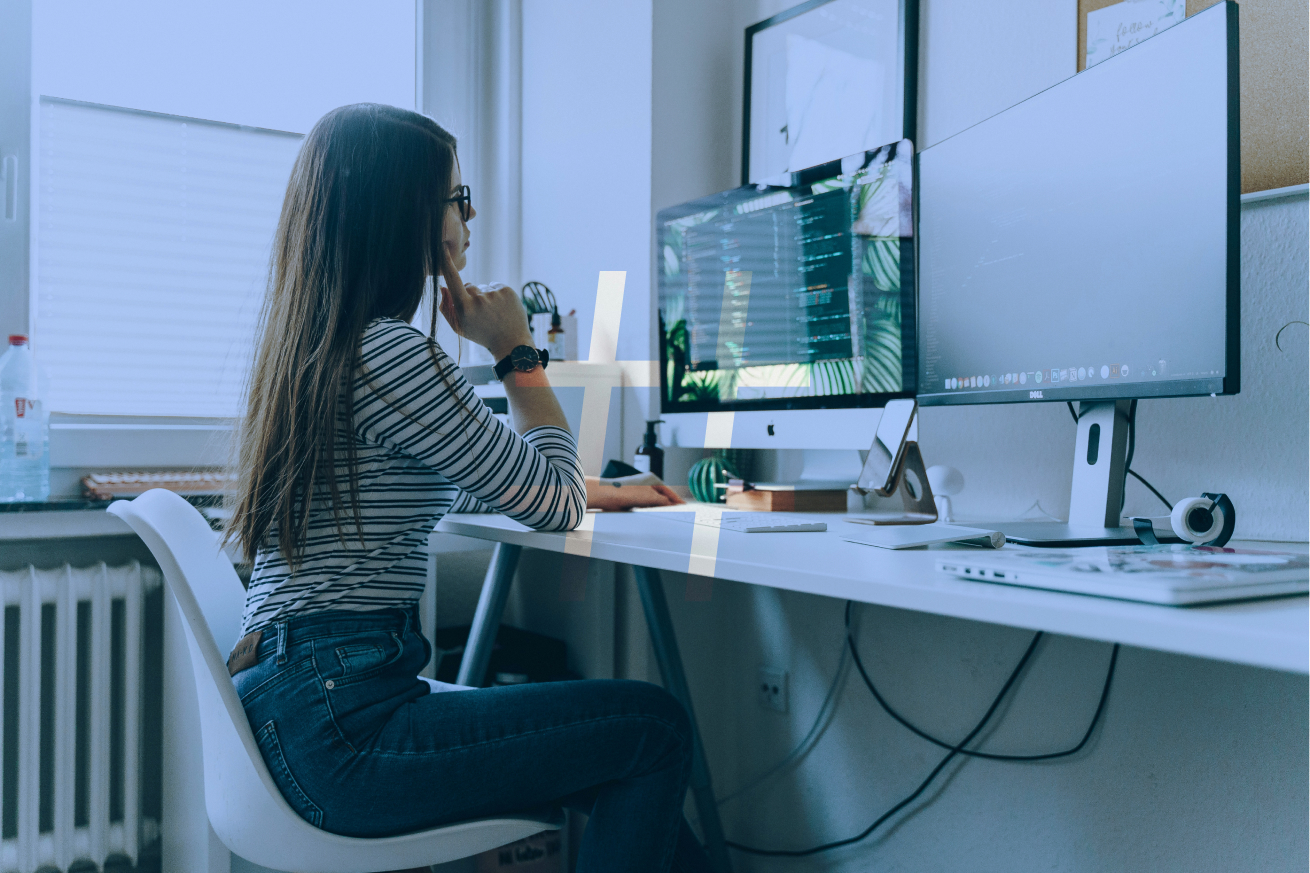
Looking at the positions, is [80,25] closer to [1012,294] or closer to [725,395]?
[725,395]

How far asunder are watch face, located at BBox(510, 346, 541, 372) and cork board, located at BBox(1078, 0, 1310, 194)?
36.2 inches

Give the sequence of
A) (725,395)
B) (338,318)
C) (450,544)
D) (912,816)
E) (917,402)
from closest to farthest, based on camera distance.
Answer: (338,318)
(917,402)
(912,816)
(725,395)
(450,544)

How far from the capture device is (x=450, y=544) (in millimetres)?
1787

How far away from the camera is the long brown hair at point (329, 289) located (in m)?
0.96

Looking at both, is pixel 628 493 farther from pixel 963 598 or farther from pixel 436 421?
pixel 963 598

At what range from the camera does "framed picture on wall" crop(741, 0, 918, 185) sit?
1.58m

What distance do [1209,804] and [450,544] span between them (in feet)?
4.24

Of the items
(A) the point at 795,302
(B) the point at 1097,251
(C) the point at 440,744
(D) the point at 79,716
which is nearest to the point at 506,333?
(A) the point at 795,302

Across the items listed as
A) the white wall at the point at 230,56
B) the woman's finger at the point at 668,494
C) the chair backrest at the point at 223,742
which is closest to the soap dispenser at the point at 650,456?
the woman's finger at the point at 668,494

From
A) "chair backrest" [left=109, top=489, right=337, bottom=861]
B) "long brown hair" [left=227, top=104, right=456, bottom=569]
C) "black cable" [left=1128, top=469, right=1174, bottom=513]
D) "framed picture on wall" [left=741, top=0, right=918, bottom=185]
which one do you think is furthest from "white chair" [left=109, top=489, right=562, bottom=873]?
"framed picture on wall" [left=741, top=0, right=918, bottom=185]

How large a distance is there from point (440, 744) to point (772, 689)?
975mm

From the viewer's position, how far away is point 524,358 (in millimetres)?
1247

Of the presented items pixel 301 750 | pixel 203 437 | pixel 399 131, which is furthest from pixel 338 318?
pixel 203 437

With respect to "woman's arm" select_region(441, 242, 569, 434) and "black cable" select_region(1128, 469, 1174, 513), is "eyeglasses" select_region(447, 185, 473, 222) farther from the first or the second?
"black cable" select_region(1128, 469, 1174, 513)
